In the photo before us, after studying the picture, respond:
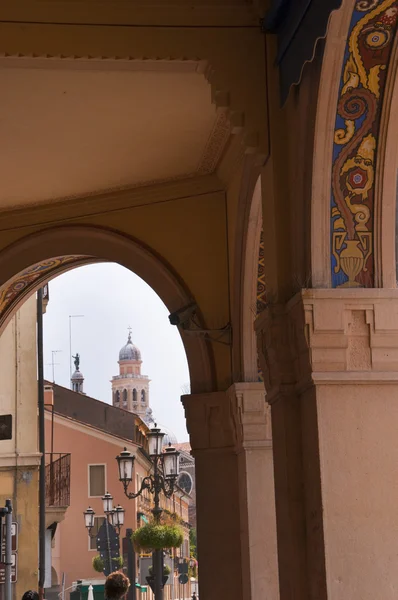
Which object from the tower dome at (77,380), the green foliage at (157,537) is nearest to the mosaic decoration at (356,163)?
the green foliage at (157,537)

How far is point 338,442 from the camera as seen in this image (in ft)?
21.3

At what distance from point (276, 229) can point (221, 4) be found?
1417mm

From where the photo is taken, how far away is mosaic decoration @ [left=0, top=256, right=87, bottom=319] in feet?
38.7

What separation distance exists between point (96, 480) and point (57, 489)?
2012 cm

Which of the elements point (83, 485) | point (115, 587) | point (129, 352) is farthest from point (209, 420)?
point (129, 352)

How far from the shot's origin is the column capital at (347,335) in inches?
259

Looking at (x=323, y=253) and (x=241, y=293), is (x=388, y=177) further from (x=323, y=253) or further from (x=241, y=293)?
(x=241, y=293)

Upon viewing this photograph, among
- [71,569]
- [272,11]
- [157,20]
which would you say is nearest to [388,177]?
[272,11]

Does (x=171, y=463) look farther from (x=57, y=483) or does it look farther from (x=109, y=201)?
(x=57, y=483)

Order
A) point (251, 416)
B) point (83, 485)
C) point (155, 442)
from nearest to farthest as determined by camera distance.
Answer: point (251, 416) < point (155, 442) < point (83, 485)

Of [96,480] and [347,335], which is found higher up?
[96,480]

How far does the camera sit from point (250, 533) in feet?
32.0

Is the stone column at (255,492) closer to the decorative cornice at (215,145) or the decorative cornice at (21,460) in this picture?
the decorative cornice at (215,145)

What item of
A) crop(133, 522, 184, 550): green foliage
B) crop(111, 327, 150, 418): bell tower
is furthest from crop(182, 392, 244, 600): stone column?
crop(111, 327, 150, 418): bell tower
